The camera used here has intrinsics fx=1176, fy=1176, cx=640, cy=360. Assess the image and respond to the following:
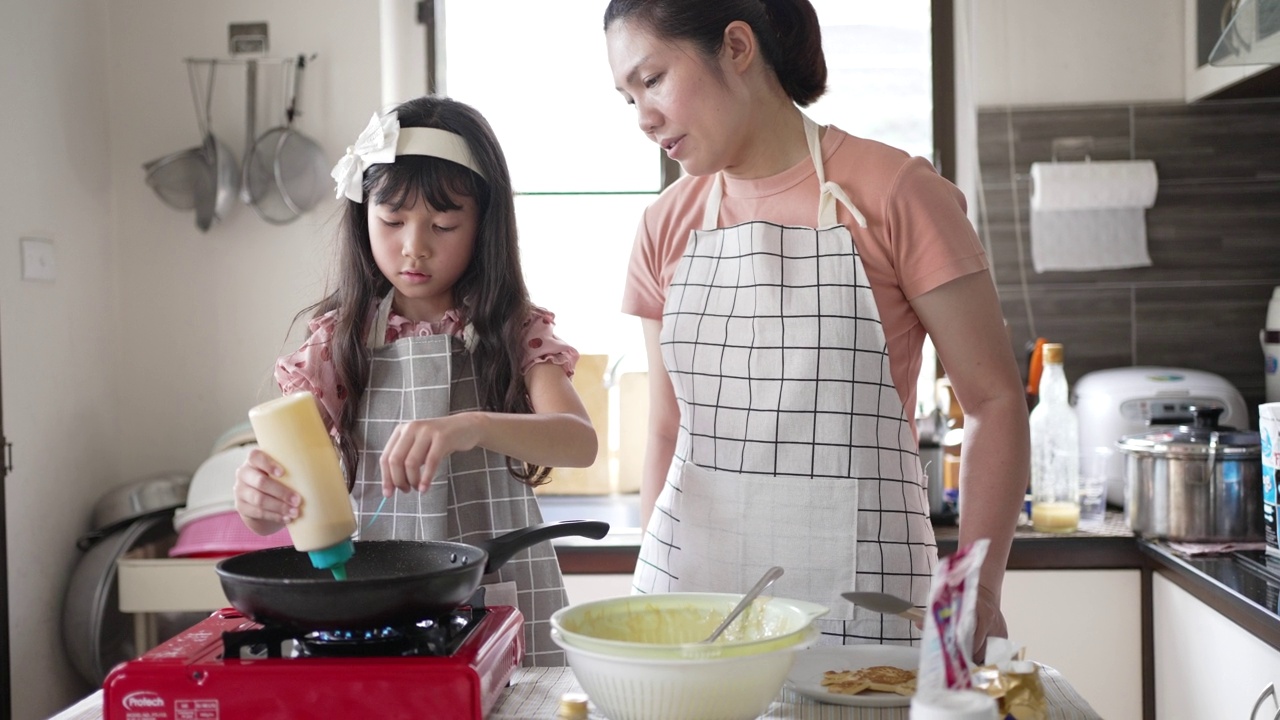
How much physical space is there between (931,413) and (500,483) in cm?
122

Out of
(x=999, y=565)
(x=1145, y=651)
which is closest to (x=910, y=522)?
(x=999, y=565)

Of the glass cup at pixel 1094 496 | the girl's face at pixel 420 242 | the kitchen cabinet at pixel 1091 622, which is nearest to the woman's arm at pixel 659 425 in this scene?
the girl's face at pixel 420 242

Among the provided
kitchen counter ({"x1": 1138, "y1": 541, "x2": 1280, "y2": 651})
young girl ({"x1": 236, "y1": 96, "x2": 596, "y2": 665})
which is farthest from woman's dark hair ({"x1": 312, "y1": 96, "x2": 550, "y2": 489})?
kitchen counter ({"x1": 1138, "y1": 541, "x2": 1280, "y2": 651})

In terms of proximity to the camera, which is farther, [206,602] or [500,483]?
[206,602]

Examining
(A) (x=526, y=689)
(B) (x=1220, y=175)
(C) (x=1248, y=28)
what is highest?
(C) (x=1248, y=28)

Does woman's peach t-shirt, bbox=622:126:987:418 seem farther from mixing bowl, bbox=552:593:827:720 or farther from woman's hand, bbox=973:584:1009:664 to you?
mixing bowl, bbox=552:593:827:720

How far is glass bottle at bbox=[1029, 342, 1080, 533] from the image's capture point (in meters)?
2.25

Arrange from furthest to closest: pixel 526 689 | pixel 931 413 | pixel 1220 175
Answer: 1. pixel 1220 175
2. pixel 931 413
3. pixel 526 689

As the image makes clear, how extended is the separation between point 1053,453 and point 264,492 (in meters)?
1.76

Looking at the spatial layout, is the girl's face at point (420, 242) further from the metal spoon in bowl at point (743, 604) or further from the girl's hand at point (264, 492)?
the metal spoon in bowl at point (743, 604)

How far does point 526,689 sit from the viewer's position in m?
1.04

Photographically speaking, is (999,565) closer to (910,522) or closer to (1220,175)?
(910,522)

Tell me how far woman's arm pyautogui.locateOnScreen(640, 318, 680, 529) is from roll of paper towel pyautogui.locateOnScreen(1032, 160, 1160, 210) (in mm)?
1438

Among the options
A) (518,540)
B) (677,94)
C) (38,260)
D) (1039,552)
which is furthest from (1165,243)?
(38,260)
